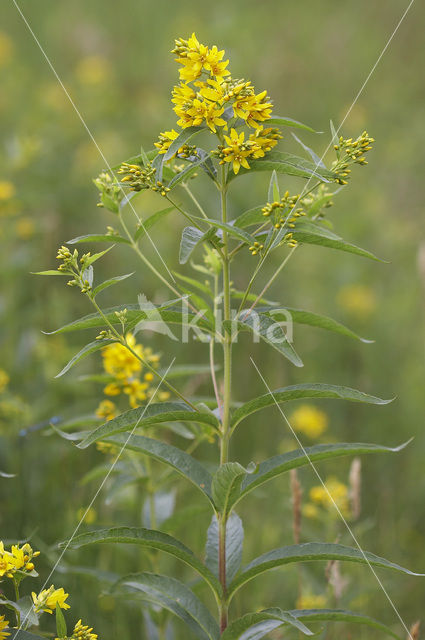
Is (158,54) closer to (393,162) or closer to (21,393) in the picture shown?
(393,162)

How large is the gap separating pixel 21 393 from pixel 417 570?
1998mm

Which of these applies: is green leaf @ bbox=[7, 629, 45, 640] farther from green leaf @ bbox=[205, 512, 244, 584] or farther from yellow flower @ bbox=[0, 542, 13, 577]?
green leaf @ bbox=[205, 512, 244, 584]

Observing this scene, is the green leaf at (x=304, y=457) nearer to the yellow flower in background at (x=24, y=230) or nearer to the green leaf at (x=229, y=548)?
the green leaf at (x=229, y=548)

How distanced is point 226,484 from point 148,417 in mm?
216

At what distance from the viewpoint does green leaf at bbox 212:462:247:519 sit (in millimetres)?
1254

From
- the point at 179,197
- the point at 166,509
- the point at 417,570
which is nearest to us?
the point at 166,509

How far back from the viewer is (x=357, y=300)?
4312mm

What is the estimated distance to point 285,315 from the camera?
138 cm

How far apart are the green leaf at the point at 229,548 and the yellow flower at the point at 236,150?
839 millimetres

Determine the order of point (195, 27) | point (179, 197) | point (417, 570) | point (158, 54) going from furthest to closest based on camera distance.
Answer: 1. point (158, 54)
2. point (195, 27)
3. point (179, 197)
4. point (417, 570)

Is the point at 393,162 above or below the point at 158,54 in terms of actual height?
below

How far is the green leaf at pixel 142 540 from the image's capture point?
1.29 metres

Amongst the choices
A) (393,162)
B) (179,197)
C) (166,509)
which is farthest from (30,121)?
(166,509)

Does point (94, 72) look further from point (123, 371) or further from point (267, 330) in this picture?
point (267, 330)
